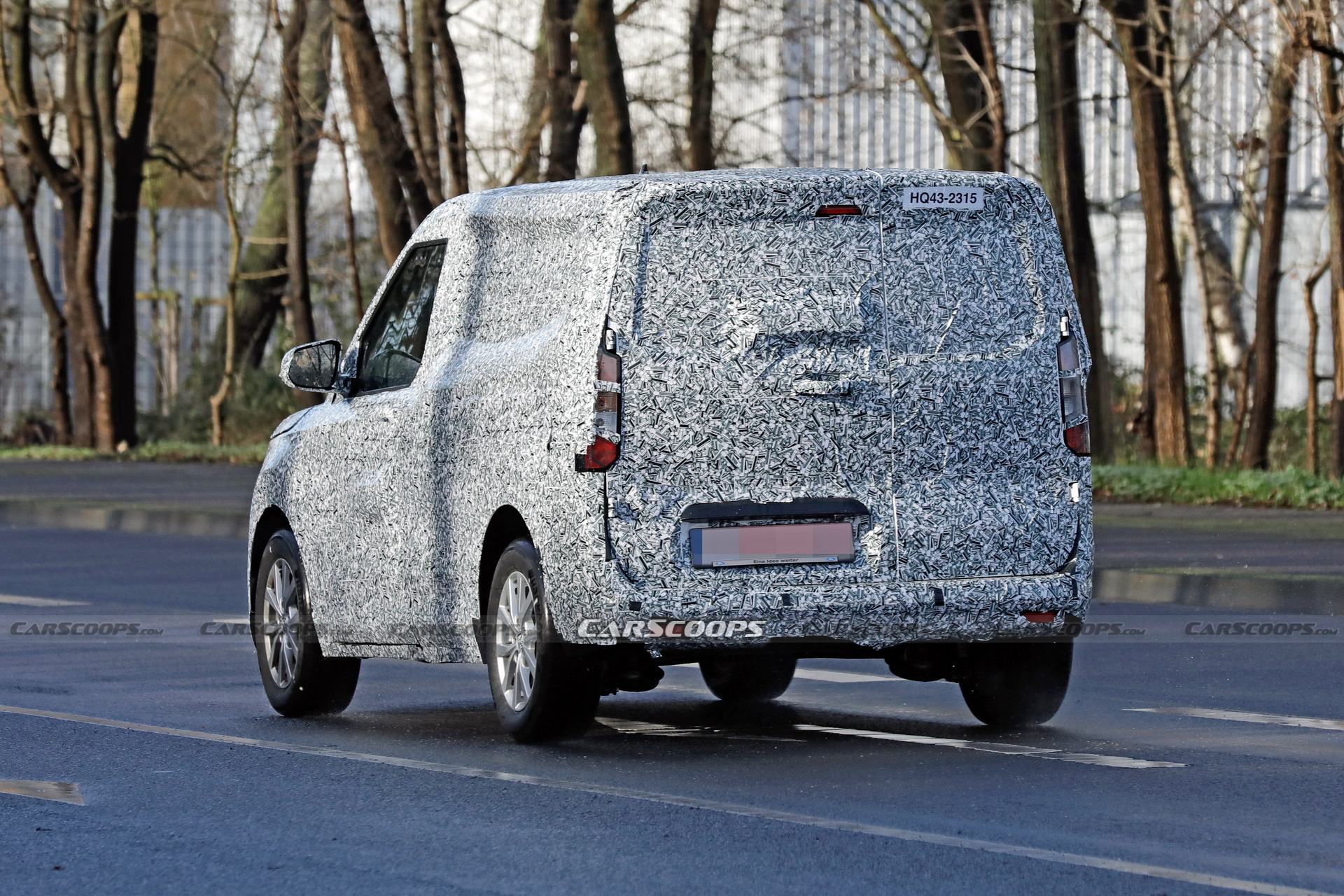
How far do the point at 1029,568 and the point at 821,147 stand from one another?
105 feet

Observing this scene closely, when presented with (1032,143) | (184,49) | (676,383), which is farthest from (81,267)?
(676,383)

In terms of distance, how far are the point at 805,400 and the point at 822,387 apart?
73mm

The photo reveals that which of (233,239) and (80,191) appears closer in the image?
(80,191)

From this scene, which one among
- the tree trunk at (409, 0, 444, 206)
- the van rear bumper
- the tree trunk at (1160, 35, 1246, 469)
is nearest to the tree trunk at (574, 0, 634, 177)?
the tree trunk at (1160, 35, 1246, 469)

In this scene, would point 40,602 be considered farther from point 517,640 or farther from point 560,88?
point 560,88

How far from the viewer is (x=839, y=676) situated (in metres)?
11.2

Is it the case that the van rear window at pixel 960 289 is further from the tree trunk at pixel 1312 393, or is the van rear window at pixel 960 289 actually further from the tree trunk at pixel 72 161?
the tree trunk at pixel 72 161

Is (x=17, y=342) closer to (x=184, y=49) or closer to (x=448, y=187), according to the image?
(x=184, y=49)

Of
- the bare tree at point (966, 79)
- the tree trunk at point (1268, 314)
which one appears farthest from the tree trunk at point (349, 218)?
the tree trunk at point (1268, 314)

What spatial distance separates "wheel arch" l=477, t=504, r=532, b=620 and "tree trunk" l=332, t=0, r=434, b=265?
2302 cm

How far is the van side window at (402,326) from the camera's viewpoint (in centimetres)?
941

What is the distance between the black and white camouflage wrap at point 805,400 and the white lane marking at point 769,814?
60 centimetres

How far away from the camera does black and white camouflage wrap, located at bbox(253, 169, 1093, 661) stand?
802 cm

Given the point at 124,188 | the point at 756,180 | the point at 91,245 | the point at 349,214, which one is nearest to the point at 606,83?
the point at 349,214
